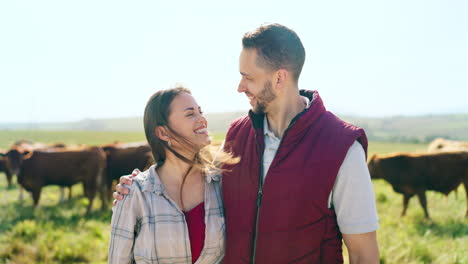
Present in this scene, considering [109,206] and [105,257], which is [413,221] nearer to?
[105,257]

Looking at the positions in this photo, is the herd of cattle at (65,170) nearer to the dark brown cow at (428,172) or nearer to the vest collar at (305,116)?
the dark brown cow at (428,172)

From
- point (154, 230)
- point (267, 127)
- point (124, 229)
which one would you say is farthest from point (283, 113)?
point (124, 229)

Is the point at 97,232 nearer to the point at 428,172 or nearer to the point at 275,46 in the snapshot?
the point at 275,46

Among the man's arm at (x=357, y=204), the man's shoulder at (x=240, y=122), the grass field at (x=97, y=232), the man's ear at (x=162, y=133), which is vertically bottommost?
the grass field at (x=97, y=232)

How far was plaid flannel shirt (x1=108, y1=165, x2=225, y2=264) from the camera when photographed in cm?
270

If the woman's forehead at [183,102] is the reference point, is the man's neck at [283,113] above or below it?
below

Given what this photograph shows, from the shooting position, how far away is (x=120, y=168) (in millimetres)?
13742

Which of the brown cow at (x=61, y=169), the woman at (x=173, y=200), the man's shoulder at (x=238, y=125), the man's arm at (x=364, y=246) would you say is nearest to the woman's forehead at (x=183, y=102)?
the woman at (x=173, y=200)

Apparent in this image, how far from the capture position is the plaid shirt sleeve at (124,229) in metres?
2.68

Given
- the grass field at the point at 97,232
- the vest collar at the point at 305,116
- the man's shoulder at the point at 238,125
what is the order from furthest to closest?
the grass field at the point at 97,232 → the man's shoulder at the point at 238,125 → the vest collar at the point at 305,116

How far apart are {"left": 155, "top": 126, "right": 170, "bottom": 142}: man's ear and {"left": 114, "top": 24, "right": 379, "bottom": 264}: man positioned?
483mm

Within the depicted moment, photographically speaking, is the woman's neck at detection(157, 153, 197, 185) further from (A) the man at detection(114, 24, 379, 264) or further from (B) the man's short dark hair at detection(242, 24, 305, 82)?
(B) the man's short dark hair at detection(242, 24, 305, 82)

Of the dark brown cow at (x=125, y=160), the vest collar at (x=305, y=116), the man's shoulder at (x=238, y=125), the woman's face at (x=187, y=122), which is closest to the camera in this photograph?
the vest collar at (x=305, y=116)

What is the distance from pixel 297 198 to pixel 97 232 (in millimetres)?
6933
